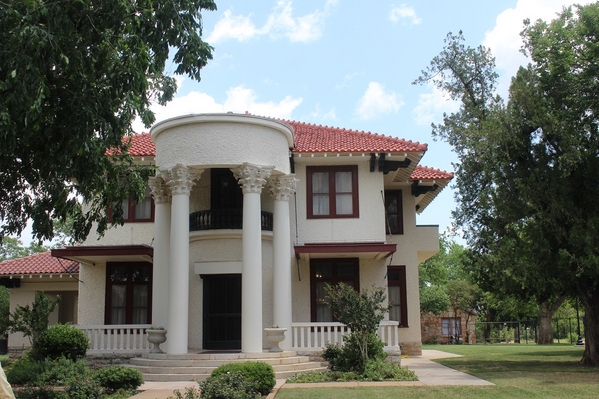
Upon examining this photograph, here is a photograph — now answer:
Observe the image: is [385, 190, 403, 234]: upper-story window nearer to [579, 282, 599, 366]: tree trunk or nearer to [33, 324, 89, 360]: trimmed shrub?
[579, 282, 599, 366]: tree trunk

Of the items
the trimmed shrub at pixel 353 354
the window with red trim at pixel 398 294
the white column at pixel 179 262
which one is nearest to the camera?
the trimmed shrub at pixel 353 354

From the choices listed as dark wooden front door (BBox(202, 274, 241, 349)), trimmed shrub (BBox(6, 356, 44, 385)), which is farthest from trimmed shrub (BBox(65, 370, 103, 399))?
dark wooden front door (BBox(202, 274, 241, 349))

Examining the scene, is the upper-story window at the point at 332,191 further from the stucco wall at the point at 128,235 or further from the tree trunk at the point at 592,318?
the tree trunk at the point at 592,318

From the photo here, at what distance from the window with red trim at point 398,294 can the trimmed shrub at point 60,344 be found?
451 inches

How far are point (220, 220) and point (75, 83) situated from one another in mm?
9906

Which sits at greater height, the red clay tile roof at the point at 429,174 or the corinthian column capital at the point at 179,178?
the red clay tile roof at the point at 429,174

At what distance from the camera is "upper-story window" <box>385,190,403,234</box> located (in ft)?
82.2

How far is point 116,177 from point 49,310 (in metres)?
6.64

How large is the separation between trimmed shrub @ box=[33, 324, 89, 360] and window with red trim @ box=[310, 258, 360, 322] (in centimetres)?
808

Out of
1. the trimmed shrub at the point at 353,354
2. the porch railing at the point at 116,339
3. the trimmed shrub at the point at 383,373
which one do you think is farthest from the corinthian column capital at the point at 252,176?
the trimmed shrub at the point at 383,373

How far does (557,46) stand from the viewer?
64.5 ft

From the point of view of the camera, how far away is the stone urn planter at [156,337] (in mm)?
19031

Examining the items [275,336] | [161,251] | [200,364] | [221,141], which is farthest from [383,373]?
[161,251]

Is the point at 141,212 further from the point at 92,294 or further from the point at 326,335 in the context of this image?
the point at 326,335
